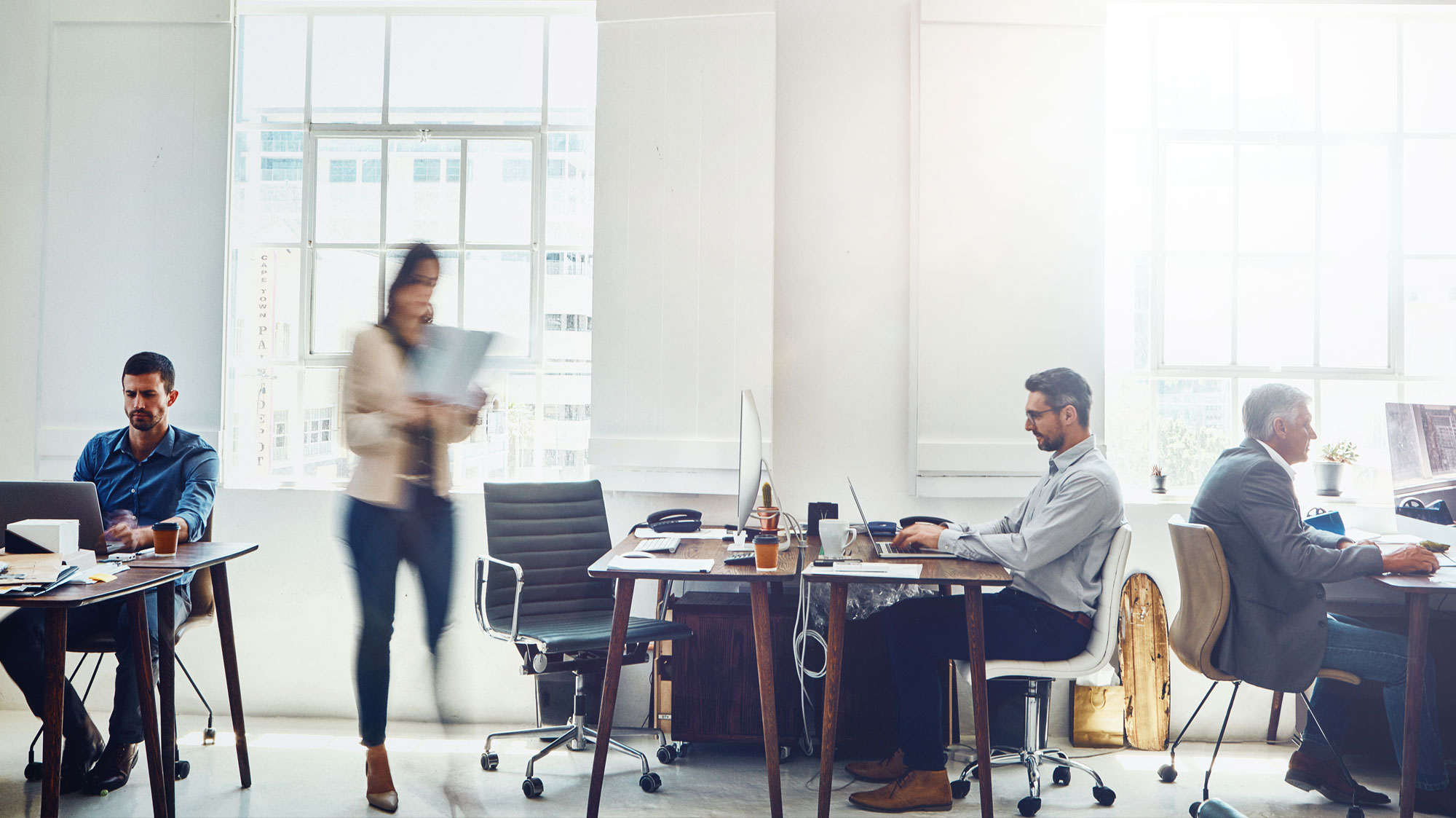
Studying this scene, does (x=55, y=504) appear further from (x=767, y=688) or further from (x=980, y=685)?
(x=980, y=685)

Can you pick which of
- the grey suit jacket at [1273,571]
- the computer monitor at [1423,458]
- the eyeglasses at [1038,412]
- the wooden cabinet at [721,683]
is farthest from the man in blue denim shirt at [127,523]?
the computer monitor at [1423,458]

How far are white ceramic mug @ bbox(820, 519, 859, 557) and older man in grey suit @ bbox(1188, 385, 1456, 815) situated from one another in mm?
1240

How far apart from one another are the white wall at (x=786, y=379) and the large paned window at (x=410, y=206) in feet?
0.84

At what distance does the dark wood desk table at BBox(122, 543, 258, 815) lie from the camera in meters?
2.80

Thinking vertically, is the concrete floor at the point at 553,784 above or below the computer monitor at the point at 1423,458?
below

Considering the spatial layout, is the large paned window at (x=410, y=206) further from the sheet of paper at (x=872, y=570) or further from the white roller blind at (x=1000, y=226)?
the sheet of paper at (x=872, y=570)

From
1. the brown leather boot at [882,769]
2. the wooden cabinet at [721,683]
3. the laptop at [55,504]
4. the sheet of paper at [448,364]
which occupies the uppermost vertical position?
the sheet of paper at [448,364]

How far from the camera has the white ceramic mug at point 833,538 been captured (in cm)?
312

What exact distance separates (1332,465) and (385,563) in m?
3.89

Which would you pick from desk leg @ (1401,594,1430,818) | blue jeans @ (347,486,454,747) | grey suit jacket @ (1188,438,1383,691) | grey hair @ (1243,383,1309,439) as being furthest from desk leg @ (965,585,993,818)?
blue jeans @ (347,486,454,747)

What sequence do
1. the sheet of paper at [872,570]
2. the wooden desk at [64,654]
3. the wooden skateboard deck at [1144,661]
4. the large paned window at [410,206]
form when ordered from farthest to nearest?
the large paned window at [410,206] → the wooden skateboard deck at [1144,661] → the sheet of paper at [872,570] → the wooden desk at [64,654]

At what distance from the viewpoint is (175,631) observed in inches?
124

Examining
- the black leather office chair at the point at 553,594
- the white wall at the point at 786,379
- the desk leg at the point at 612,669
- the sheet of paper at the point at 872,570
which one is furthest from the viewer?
the white wall at the point at 786,379

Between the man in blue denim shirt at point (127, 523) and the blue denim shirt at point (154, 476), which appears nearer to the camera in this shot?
the man in blue denim shirt at point (127, 523)
